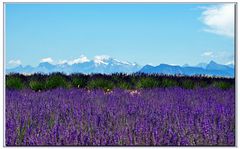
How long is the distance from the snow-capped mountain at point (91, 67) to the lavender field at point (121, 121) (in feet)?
1.22

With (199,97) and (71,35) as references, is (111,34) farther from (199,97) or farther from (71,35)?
(199,97)

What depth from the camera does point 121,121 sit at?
4137mm

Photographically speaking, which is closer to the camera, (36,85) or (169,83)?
(36,85)

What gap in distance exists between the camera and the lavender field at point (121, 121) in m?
3.63

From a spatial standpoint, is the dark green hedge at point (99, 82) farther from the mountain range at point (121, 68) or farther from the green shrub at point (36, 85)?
the mountain range at point (121, 68)

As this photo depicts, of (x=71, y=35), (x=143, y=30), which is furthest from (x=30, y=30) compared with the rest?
(x=143, y=30)

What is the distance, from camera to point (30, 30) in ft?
13.6

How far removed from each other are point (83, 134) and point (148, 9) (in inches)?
44.9

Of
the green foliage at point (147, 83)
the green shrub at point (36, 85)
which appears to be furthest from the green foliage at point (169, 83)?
the green shrub at point (36, 85)

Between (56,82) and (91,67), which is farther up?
(91,67)

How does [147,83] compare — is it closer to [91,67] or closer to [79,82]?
[79,82]

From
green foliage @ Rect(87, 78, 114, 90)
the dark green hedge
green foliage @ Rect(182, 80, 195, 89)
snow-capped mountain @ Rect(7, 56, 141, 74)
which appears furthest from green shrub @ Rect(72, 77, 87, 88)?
snow-capped mountain @ Rect(7, 56, 141, 74)

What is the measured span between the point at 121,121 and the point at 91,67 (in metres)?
0.60

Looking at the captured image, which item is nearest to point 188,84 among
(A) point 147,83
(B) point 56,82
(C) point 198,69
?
(A) point 147,83
